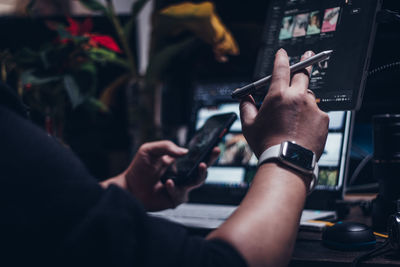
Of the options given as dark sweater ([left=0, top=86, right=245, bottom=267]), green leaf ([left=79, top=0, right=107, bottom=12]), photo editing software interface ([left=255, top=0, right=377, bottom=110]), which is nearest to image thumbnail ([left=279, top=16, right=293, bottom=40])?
photo editing software interface ([left=255, top=0, right=377, bottom=110])

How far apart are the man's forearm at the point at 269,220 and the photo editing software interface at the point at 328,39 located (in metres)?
0.21

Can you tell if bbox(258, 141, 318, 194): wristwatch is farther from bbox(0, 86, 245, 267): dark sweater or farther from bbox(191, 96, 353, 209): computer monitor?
bbox(191, 96, 353, 209): computer monitor

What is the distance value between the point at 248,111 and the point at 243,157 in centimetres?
53

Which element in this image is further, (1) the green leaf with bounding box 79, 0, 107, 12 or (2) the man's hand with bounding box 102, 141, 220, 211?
(1) the green leaf with bounding box 79, 0, 107, 12

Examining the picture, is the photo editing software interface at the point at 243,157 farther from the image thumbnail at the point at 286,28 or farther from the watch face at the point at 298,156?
the watch face at the point at 298,156

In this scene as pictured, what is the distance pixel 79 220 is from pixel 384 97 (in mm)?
906

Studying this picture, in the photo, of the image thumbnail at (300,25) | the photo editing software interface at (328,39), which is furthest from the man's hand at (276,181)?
the image thumbnail at (300,25)

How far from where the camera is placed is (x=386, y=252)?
0.63m

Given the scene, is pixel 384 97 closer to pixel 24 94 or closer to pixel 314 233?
pixel 314 233

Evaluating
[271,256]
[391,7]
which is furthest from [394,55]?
[271,256]

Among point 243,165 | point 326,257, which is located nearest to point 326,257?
point 326,257

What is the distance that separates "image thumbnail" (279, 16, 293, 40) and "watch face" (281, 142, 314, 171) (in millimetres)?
359

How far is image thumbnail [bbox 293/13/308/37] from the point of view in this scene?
811 millimetres

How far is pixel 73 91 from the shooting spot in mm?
1226
